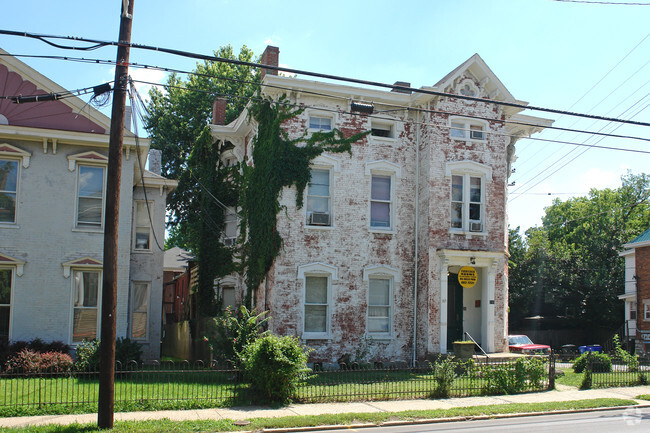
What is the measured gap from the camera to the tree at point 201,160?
25.5 m

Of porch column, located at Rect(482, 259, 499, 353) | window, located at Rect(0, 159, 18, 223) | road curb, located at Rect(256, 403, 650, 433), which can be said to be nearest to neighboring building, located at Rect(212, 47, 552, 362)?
porch column, located at Rect(482, 259, 499, 353)

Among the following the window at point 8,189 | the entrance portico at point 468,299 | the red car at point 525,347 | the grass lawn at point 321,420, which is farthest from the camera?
the red car at point 525,347

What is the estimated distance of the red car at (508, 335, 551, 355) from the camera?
994 inches

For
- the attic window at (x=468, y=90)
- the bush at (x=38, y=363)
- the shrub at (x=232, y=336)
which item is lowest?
the bush at (x=38, y=363)

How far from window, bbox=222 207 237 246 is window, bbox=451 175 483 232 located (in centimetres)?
877

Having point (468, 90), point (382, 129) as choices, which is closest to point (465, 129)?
point (468, 90)

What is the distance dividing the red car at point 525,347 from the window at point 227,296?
12.1 meters

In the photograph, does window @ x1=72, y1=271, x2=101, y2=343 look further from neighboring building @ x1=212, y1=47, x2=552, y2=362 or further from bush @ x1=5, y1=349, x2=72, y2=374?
neighboring building @ x1=212, y1=47, x2=552, y2=362

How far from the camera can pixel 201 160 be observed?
87.7 ft

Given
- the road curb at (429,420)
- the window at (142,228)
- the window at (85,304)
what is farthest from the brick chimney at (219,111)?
the road curb at (429,420)

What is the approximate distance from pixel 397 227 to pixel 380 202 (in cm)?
110

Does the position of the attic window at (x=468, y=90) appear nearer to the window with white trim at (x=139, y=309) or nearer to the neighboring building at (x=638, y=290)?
the window with white trim at (x=139, y=309)

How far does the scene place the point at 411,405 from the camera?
14.5 metres

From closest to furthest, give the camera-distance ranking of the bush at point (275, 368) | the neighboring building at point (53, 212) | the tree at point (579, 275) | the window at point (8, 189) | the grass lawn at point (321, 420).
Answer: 1. the grass lawn at point (321, 420)
2. the bush at point (275, 368)
3. the neighboring building at point (53, 212)
4. the window at point (8, 189)
5. the tree at point (579, 275)
